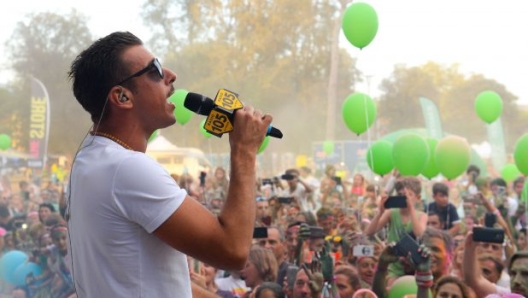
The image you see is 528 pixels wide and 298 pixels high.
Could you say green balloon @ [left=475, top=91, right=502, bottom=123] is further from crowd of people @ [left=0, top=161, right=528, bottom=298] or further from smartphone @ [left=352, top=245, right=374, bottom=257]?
smartphone @ [left=352, top=245, right=374, bottom=257]

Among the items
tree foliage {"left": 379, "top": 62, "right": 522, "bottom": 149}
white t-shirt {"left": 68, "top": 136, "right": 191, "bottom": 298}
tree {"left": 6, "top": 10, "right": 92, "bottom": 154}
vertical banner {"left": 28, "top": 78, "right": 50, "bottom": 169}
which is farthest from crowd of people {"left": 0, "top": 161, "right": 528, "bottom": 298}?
tree foliage {"left": 379, "top": 62, "right": 522, "bottom": 149}

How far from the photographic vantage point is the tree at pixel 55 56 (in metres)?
15.9

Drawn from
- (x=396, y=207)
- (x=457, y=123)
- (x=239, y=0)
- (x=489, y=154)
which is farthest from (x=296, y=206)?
(x=457, y=123)

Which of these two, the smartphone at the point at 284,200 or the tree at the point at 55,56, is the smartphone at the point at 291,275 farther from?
the tree at the point at 55,56

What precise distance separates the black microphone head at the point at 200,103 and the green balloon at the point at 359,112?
6449 mm

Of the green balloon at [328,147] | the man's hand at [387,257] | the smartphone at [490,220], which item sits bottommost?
the man's hand at [387,257]

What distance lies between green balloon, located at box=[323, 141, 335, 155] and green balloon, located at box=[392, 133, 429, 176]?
10976 mm

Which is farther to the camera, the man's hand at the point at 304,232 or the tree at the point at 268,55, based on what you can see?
the tree at the point at 268,55

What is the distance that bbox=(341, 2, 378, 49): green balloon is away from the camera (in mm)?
7695

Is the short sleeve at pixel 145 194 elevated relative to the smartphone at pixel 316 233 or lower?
elevated

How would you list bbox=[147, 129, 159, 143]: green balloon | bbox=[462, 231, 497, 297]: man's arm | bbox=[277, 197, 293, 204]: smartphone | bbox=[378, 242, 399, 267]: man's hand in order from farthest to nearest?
bbox=[277, 197, 293, 204]: smartphone < bbox=[378, 242, 399, 267]: man's hand < bbox=[462, 231, 497, 297]: man's arm < bbox=[147, 129, 159, 143]: green balloon

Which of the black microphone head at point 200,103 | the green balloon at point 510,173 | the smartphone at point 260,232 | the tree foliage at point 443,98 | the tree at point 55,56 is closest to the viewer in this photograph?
the black microphone head at point 200,103

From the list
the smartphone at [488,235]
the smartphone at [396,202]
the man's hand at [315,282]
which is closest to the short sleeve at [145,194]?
the smartphone at [488,235]

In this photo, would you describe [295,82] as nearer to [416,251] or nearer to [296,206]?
[296,206]
